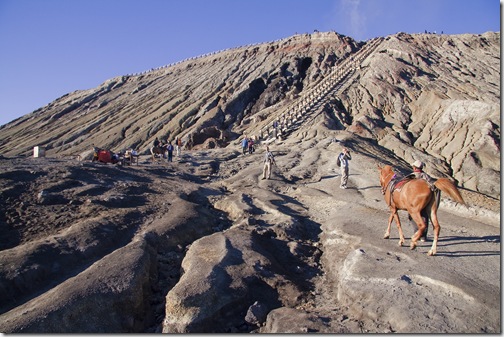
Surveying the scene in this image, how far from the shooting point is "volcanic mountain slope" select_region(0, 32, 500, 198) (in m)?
29.7

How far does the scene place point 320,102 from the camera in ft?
116

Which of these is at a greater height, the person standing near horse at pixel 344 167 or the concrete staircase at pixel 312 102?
the concrete staircase at pixel 312 102

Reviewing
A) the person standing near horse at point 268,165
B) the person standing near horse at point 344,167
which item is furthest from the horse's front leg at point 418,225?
the person standing near horse at point 268,165

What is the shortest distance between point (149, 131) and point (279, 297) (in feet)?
132

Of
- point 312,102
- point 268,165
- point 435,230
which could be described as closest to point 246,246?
point 435,230

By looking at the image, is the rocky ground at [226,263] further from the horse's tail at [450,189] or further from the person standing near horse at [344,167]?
the horse's tail at [450,189]

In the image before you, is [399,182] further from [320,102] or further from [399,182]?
[320,102]

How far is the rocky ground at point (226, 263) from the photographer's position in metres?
5.85

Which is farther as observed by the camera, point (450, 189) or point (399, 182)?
point (399, 182)

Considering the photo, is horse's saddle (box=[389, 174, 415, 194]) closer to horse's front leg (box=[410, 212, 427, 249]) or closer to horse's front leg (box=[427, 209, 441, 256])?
horse's front leg (box=[410, 212, 427, 249])

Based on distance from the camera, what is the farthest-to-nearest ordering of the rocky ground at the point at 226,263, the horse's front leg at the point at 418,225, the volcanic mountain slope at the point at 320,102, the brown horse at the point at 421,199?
1. the volcanic mountain slope at the point at 320,102
2. the horse's front leg at the point at 418,225
3. the brown horse at the point at 421,199
4. the rocky ground at the point at 226,263

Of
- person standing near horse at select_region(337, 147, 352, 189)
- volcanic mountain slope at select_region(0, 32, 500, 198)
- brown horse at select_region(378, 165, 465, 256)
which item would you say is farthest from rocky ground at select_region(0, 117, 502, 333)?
volcanic mountain slope at select_region(0, 32, 500, 198)

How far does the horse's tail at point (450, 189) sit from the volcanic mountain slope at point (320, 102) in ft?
63.9

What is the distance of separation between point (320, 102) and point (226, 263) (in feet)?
98.6
